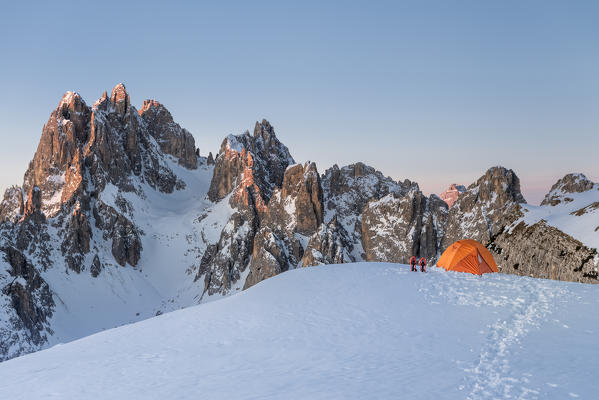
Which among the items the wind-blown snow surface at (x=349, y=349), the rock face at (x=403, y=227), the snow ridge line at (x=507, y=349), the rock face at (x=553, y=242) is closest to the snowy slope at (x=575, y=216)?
the rock face at (x=553, y=242)

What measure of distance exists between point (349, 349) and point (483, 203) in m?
139

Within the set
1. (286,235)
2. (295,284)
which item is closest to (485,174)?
(286,235)

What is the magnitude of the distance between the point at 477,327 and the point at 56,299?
169 m

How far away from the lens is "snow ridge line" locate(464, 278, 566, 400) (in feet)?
44.1

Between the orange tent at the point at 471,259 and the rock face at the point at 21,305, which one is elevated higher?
the orange tent at the point at 471,259

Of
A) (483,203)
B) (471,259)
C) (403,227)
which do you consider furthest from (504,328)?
(403,227)

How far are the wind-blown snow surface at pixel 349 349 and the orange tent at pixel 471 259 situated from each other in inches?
165

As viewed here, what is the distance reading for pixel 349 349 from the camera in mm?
18391

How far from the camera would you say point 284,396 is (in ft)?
45.9

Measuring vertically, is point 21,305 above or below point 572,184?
below

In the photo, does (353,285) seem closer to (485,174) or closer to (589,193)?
(589,193)

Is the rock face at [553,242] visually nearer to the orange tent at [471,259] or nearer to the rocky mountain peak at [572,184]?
the orange tent at [471,259]

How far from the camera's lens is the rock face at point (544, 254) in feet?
107

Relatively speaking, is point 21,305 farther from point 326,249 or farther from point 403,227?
point 403,227
